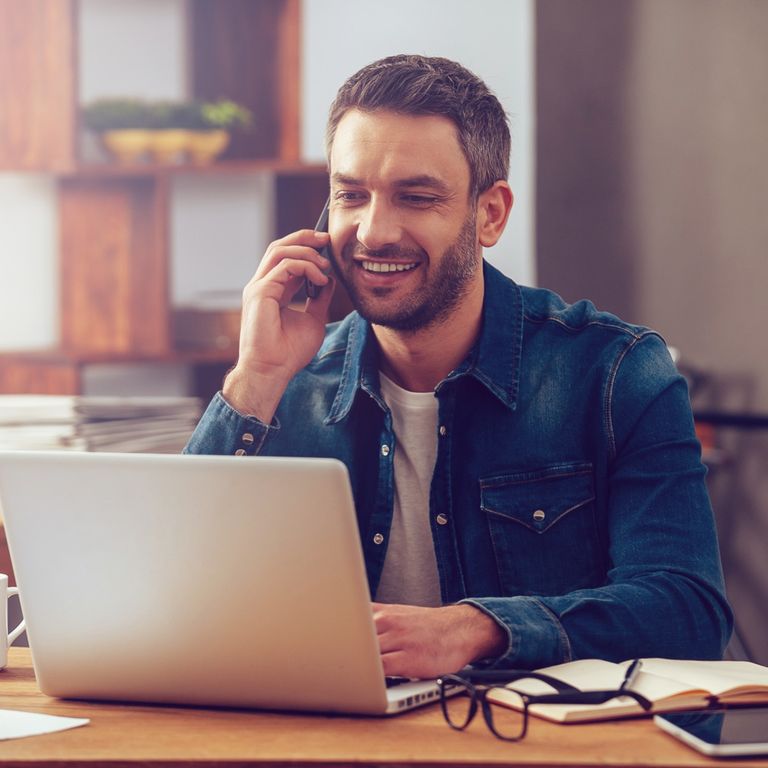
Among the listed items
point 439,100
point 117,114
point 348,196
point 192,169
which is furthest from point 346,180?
point 117,114

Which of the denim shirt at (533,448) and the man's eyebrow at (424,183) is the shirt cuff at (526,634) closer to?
the denim shirt at (533,448)

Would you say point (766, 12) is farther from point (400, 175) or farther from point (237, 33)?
point (400, 175)

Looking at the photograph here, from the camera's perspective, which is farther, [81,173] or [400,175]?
[81,173]

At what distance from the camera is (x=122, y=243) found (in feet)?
11.5

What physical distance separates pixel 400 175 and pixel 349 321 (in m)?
0.28

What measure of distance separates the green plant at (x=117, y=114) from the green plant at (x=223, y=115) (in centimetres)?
15

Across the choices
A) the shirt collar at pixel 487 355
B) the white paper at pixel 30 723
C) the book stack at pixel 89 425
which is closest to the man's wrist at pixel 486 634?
the white paper at pixel 30 723

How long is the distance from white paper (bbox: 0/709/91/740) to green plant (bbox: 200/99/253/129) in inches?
95.4

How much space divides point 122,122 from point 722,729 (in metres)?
2.71

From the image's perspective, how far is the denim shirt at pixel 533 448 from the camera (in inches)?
61.3

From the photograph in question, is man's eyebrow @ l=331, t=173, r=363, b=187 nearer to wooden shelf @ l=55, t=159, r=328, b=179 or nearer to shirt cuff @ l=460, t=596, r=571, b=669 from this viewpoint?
shirt cuff @ l=460, t=596, r=571, b=669

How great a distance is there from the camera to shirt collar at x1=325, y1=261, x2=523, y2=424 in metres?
1.74

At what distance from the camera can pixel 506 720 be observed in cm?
111

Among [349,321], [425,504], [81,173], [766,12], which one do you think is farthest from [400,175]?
[766,12]
